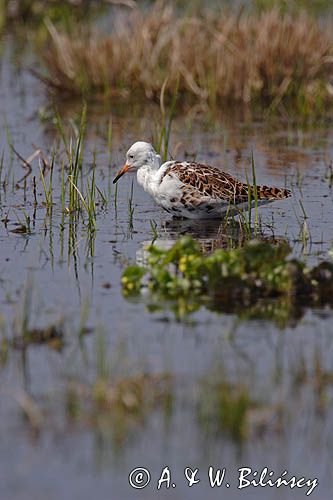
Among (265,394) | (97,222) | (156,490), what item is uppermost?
(97,222)

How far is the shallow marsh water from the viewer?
16.8 feet

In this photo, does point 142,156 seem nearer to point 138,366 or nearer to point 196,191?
point 196,191

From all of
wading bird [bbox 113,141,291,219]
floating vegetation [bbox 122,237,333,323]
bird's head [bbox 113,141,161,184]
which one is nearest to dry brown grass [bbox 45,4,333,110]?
bird's head [bbox 113,141,161,184]

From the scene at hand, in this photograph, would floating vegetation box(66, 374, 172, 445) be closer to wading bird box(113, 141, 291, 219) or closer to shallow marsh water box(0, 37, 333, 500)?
shallow marsh water box(0, 37, 333, 500)

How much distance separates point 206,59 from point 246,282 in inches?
337

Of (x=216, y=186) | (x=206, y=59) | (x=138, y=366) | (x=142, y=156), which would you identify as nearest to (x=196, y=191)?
(x=216, y=186)

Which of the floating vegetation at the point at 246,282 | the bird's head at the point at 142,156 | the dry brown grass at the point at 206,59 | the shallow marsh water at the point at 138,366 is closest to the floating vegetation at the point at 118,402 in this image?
the shallow marsh water at the point at 138,366

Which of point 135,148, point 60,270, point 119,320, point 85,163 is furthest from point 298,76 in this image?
point 119,320

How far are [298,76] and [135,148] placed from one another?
20.1ft

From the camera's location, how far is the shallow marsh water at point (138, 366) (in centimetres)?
511

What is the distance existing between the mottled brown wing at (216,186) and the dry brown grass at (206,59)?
535 cm

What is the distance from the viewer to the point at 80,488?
16.2 feet

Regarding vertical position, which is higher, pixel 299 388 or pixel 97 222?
pixel 97 222

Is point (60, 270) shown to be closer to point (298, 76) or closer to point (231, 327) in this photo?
point (231, 327)
